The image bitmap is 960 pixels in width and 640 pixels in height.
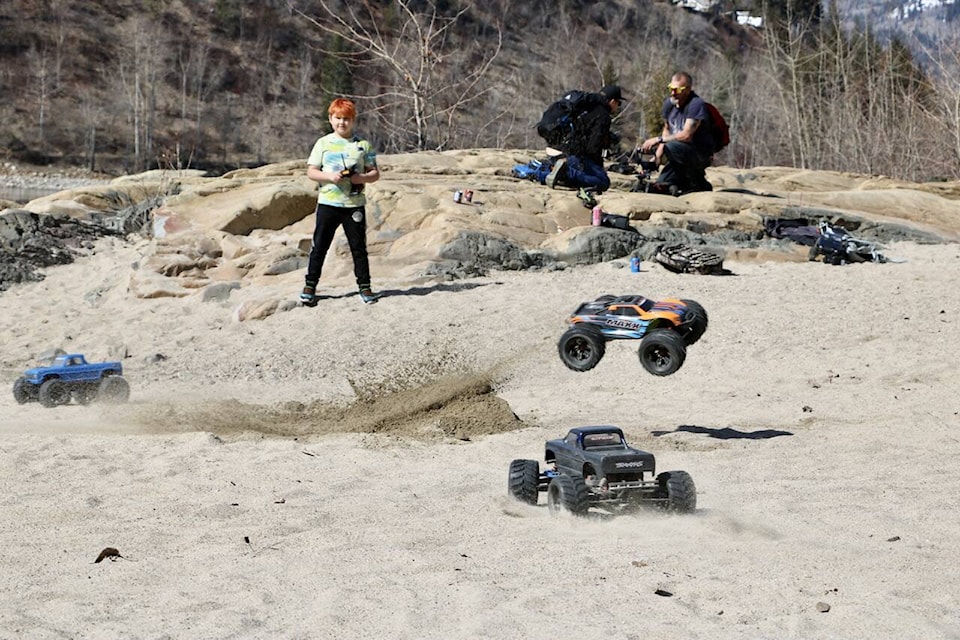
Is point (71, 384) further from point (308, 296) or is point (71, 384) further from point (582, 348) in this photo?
point (582, 348)

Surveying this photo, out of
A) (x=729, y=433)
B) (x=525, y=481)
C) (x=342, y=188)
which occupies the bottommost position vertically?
(x=729, y=433)

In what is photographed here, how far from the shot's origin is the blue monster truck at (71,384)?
835 cm

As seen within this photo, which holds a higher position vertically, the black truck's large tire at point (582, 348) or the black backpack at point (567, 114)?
the black backpack at point (567, 114)

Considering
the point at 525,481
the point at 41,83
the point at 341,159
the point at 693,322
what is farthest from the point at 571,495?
the point at 41,83

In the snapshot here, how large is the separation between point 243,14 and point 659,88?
4262cm

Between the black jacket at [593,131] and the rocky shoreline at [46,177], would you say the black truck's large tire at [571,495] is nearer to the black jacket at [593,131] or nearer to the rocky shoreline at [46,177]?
the black jacket at [593,131]

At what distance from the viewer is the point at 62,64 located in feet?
244

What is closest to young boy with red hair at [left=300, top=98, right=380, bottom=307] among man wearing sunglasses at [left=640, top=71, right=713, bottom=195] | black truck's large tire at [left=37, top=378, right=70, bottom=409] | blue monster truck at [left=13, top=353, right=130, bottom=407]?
blue monster truck at [left=13, top=353, right=130, bottom=407]

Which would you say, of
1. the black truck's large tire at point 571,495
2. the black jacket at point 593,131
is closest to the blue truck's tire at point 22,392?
the black truck's large tire at point 571,495

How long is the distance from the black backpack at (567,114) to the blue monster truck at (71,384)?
23.1ft

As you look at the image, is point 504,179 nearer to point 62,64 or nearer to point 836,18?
point 836,18

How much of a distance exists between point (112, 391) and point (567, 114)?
744cm

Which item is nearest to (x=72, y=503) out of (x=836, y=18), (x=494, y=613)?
(x=494, y=613)

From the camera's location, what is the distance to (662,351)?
6.38m
